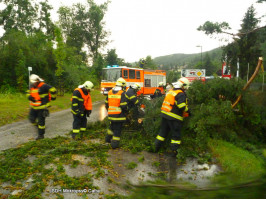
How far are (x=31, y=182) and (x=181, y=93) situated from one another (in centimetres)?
365

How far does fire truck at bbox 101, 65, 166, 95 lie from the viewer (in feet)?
56.8

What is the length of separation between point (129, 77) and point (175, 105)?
478 inches

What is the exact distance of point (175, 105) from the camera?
222 inches

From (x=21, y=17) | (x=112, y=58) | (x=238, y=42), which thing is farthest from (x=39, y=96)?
(x=21, y=17)

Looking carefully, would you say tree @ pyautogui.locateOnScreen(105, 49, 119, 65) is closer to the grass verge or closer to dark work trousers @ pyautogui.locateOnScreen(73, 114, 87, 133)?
dark work trousers @ pyautogui.locateOnScreen(73, 114, 87, 133)

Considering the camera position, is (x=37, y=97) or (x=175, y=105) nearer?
(x=175, y=105)

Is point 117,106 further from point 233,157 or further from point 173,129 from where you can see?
point 233,157

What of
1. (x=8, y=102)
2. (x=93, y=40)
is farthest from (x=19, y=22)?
(x=8, y=102)

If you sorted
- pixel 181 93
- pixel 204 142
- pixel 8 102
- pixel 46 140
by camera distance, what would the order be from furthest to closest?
pixel 8 102
pixel 46 140
pixel 204 142
pixel 181 93

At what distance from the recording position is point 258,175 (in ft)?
4.69

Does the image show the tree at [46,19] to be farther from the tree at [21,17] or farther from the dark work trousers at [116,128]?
the dark work trousers at [116,128]

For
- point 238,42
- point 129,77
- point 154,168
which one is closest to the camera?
point 154,168

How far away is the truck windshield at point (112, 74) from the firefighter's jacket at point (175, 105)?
1174cm

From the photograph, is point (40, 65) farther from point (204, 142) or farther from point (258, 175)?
point (258, 175)
